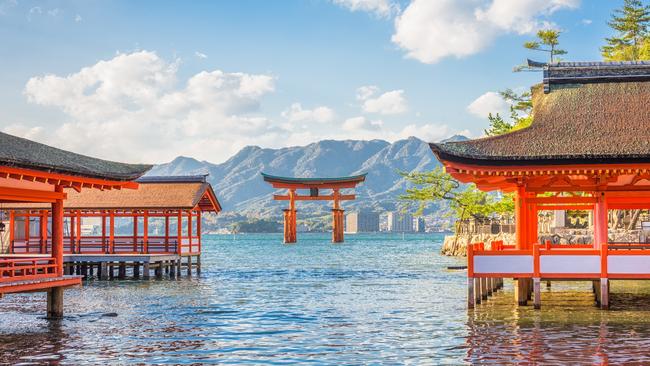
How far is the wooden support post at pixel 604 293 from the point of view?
23.1 m

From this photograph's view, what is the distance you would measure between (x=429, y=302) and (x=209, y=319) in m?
8.18

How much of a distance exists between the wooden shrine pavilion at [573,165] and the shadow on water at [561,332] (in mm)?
857

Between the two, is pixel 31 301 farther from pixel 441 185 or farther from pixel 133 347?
pixel 441 185

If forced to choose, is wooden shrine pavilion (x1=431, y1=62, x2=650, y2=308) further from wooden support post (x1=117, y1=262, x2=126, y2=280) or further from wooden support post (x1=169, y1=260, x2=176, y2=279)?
wooden support post (x1=117, y1=262, x2=126, y2=280)

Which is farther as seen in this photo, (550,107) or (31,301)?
(31,301)

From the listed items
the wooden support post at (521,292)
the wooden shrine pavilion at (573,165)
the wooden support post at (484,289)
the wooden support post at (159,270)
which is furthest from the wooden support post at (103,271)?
the wooden support post at (521,292)

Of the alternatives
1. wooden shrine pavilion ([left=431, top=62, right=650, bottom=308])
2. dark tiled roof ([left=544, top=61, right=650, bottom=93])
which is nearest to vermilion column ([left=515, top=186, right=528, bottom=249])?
wooden shrine pavilion ([left=431, top=62, right=650, bottom=308])

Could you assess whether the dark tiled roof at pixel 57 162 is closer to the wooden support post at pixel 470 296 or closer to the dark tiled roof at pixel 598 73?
the wooden support post at pixel 470 296

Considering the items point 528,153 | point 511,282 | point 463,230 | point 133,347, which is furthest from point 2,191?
point 463,230

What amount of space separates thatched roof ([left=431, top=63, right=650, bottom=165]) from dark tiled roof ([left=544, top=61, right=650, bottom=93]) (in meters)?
0.03

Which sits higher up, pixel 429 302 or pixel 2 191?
pixel 2 191

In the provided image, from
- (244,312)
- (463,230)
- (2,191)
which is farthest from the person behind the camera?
(463,230)

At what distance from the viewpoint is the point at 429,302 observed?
1126 inches

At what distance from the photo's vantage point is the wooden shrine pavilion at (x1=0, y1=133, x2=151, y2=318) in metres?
19.8
